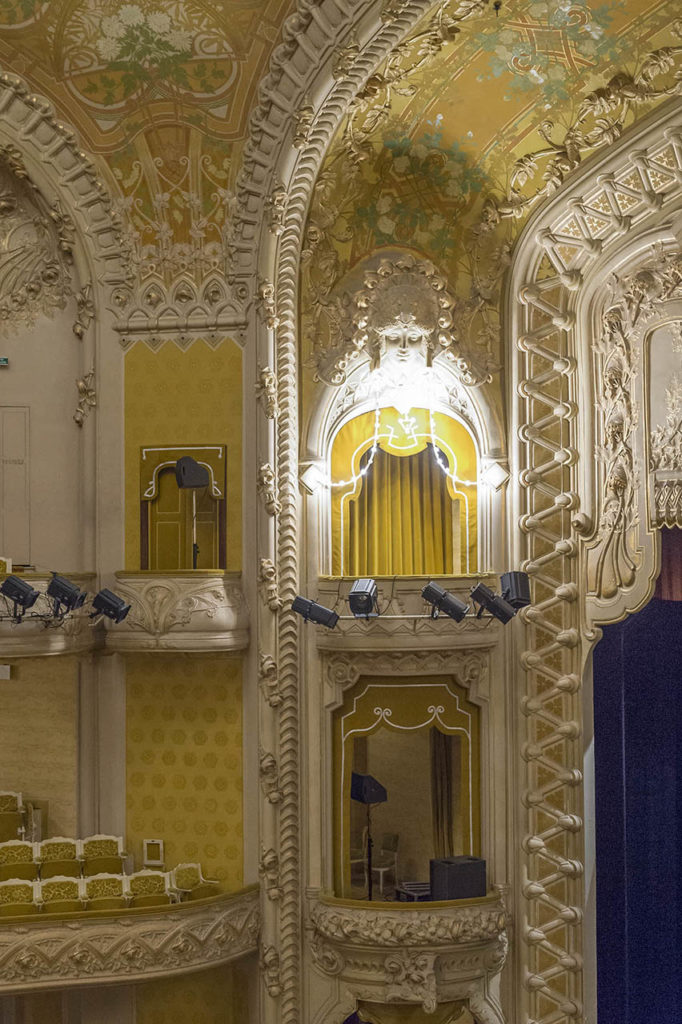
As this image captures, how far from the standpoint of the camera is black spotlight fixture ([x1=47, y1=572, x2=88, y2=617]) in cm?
1073

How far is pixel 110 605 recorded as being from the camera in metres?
11.0

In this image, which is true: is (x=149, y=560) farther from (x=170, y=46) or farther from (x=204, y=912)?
(x=170, y=46)

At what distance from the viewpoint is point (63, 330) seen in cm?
1200

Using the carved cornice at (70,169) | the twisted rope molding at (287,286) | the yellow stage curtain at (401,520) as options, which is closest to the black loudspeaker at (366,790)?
the twisted rope molding at (287,286)

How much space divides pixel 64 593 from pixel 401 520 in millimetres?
3264

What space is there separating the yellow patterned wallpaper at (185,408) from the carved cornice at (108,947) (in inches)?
124

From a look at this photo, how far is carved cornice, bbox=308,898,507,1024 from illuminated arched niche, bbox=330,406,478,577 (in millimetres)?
3100

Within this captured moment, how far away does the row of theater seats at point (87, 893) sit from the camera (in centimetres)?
1070

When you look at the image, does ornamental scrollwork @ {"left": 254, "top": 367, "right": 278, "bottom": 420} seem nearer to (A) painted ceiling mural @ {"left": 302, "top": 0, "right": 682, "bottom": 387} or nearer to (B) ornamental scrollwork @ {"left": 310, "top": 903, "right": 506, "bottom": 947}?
(A) painted ceiling mural @ {"left": 302, "top": 0, "right": 682, "bottom": 387}

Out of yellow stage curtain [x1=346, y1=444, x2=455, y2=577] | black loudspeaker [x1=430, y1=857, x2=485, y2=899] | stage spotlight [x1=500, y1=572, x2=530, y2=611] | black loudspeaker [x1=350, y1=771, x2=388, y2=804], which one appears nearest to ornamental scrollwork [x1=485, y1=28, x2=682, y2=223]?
yellow stage curtain [x1=346, y1=444, x2=455, y2=577]

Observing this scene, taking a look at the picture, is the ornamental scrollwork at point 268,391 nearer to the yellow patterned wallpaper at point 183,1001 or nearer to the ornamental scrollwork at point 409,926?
the ornamental scrollwork at point 409,926

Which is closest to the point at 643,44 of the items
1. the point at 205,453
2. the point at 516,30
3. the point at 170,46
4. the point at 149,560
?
the point at 516,30

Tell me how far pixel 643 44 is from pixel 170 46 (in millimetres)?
4089

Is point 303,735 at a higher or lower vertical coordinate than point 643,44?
lower
